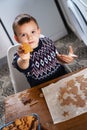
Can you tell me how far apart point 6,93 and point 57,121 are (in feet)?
4.55

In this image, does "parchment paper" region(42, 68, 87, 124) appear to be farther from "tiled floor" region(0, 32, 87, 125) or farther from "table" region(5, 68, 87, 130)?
"tiled floor" region(0, 32, 87, 125)

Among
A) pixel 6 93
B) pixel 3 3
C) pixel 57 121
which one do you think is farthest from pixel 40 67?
pixel 3 3

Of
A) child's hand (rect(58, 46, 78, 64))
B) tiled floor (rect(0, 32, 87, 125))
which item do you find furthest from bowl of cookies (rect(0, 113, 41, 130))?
tiled floor (rect(0, 32, 87, 125))

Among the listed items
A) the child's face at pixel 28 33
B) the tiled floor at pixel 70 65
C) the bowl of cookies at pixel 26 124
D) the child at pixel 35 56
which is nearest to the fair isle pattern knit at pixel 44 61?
the child at pixel 35 56

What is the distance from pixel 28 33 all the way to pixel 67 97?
0.31m

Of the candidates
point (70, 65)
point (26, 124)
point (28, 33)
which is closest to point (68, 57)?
point (28, 33)

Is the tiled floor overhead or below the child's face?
below

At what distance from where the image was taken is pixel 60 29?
2.72 metres

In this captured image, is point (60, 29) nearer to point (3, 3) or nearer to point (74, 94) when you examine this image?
point (3, 3)

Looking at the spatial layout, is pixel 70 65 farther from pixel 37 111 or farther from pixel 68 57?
pixel 37 111

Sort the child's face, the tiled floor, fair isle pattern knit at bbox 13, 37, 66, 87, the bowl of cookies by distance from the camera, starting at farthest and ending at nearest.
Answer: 1. the tiled floor
2. fair isle pattern knit at bbox 13, 37, 66, 87
3. the child's face
4. the bowl of cookies

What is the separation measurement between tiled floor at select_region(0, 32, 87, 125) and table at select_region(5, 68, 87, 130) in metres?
0.91

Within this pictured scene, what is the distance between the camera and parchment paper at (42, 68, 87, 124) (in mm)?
852

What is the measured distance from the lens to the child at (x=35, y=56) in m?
1.01
